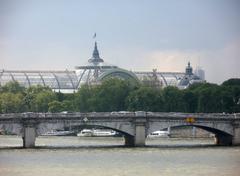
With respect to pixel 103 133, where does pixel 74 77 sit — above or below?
above

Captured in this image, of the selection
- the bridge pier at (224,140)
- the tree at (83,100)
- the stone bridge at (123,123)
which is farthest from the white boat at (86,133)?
the stone bridge at (123,123)

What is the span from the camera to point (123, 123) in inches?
2945

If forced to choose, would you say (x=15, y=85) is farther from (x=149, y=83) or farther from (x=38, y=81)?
(x=38, y=81)

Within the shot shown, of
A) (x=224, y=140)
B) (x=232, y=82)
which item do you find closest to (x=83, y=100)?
(x=232, y=82)

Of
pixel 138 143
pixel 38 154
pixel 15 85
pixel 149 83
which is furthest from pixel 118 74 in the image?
pixel 38 154

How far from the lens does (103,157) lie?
63000mm

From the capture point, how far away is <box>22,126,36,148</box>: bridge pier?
7113cm

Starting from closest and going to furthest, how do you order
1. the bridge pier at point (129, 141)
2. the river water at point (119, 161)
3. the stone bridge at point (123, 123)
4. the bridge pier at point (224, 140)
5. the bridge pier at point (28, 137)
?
1. the river water at point (119, 161)
2. the bridge pier at point (28, 137)
3. the stone bridge at point (123, 123)
4. the bridge pier at point (129, 141)
5. the bridge pier at point (224, 140)

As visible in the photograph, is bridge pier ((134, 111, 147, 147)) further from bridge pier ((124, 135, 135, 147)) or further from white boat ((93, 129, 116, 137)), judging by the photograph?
white boat ((93, 129, 116, 137))

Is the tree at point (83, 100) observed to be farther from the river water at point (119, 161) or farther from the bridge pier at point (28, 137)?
the bridge pier at point (28, 137)

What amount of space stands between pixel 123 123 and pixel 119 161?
14.5 meters

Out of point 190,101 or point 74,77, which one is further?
point 74,77

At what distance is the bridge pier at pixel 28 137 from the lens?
71.1m

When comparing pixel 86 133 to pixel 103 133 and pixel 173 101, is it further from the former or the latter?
pixel 173 101
